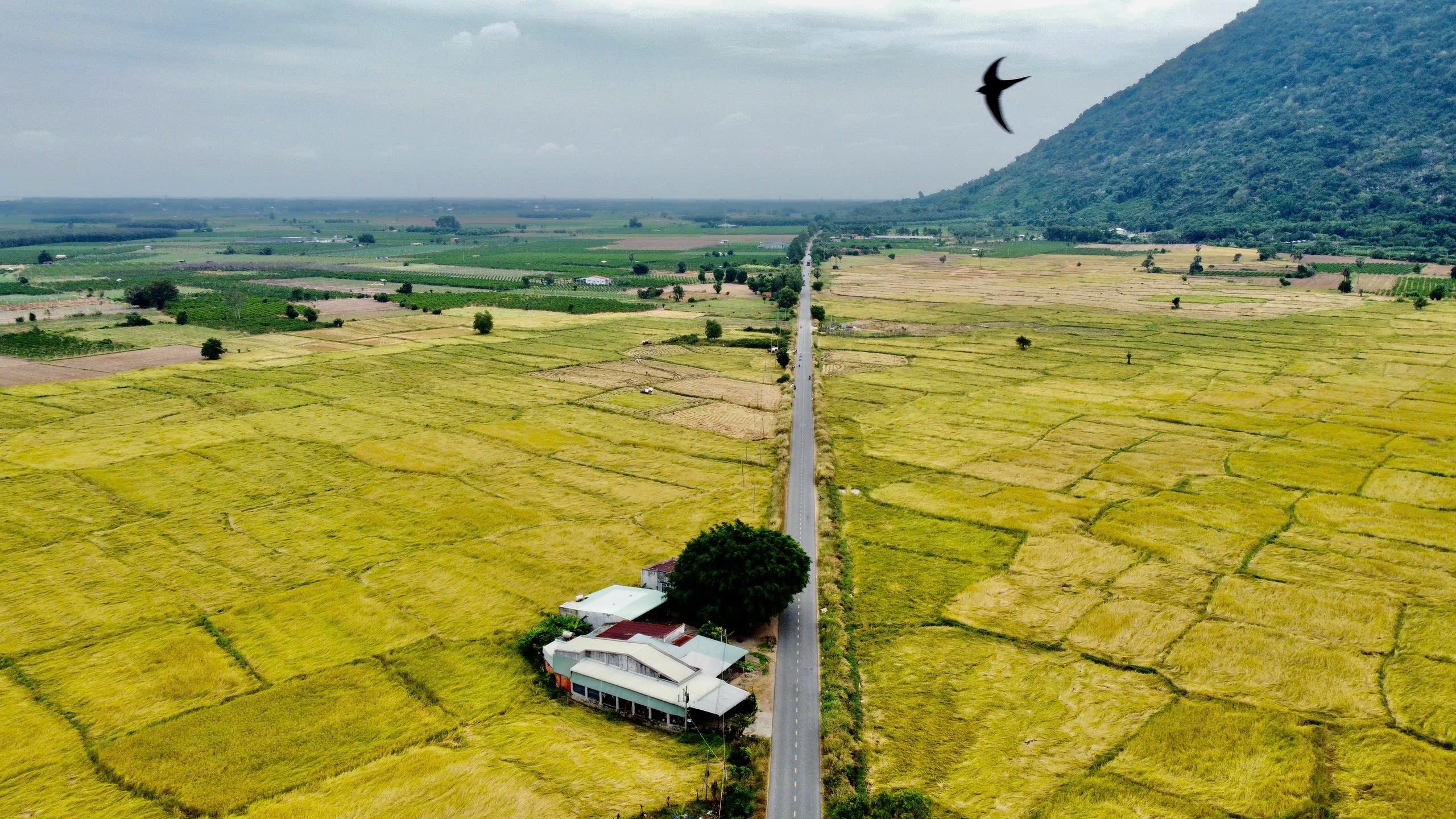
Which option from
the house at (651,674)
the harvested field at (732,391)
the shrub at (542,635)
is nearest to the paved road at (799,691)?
the house at (651,674)

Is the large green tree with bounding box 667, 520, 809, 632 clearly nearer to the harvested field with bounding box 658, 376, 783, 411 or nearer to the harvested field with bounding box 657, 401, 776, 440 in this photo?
the harvested field with bounding box 657, 401, 776, 440

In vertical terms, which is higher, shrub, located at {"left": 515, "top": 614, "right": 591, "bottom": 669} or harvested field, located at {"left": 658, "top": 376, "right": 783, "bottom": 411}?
harvested field, located at {"left": 658, "top": 376, "right": 783, "bottom": 411}

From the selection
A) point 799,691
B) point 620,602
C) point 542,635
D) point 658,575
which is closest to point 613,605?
point 620,602

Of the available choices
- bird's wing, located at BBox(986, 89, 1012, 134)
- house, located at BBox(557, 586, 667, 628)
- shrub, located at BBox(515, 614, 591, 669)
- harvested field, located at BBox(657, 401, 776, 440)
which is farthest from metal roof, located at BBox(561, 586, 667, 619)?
bird's wing, located at BBox(986, 89, 1012, 134)

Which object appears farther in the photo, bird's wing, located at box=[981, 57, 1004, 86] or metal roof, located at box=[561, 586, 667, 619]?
metal roof, located at box=[561, 586, 667, 619]

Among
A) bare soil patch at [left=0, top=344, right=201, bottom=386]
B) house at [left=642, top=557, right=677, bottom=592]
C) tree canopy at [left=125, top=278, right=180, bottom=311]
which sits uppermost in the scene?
tree canopy at [left=125, top=278, right=180, bottom=311]

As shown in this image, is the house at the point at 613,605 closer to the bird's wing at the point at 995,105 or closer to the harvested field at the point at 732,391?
the bird's wing at the point at 995,105
